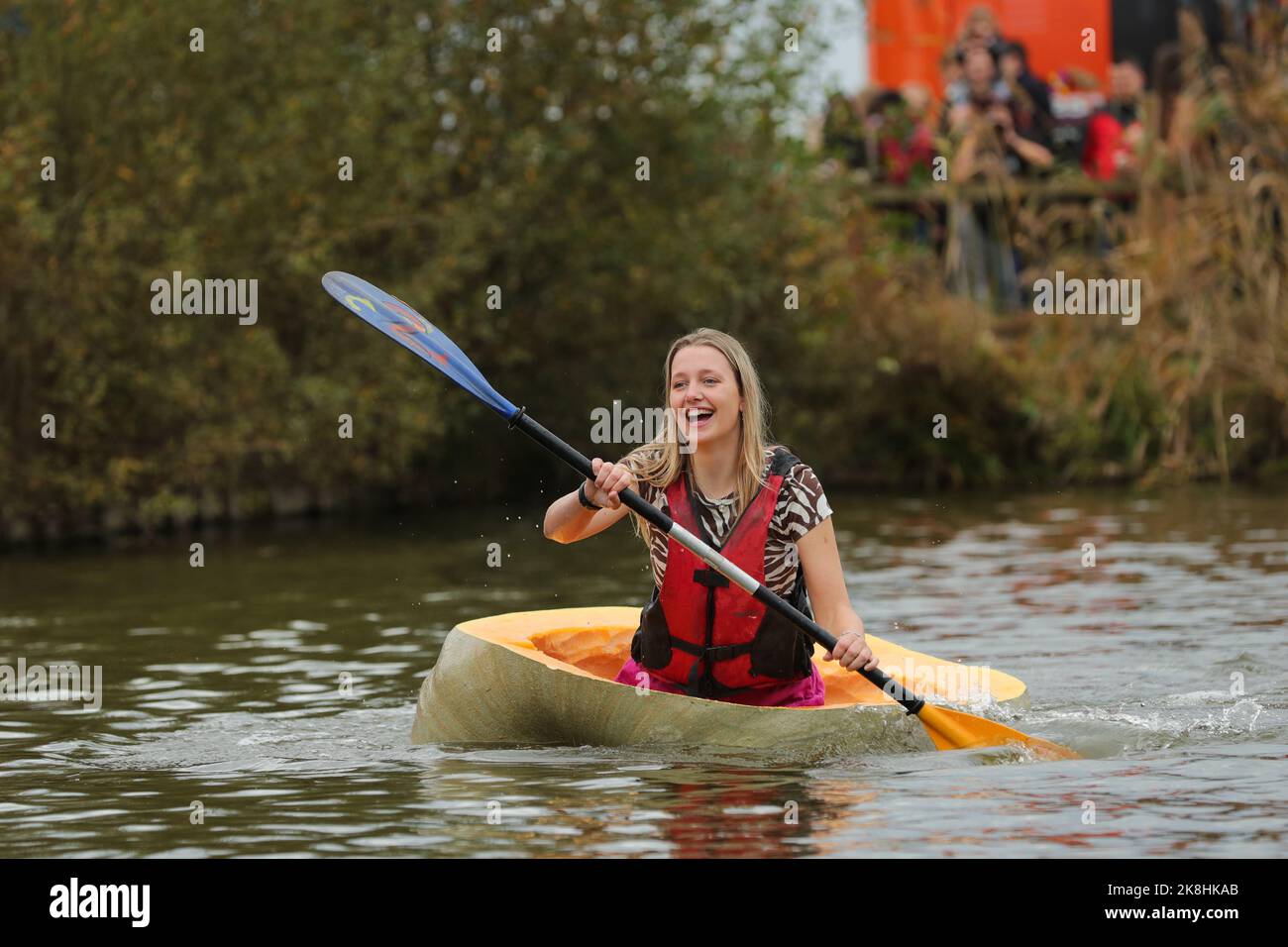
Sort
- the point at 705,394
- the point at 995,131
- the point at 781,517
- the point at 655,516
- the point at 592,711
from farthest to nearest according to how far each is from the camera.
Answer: the point at 995,131 → the point at 592,711 → the point at 781,517 → the point at 705,394 → the point at 655,516

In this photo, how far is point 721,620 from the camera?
6762 mm

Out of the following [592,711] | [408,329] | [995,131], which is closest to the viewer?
[592,711]

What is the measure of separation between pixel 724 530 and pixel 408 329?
132 cm

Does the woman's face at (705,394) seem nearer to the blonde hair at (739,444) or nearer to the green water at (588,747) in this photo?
the blonde hair at (739,444)

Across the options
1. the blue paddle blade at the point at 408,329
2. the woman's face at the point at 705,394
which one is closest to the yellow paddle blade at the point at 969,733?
the woman's face at the point at 705,394

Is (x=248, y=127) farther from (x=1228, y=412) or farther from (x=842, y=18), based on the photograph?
(x=1228, y=412)

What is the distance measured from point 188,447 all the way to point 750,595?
33.5 feet

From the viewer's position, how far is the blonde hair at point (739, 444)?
670 centimetres

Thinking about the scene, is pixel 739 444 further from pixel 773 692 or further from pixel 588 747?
pixel 588 747

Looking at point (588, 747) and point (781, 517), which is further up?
point (781, 517)

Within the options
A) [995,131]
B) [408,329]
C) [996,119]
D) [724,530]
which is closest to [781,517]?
[724,530]

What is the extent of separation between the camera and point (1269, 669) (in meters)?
8.72

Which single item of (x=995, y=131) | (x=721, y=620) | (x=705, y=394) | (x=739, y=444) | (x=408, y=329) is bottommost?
(x=721, y=620)
